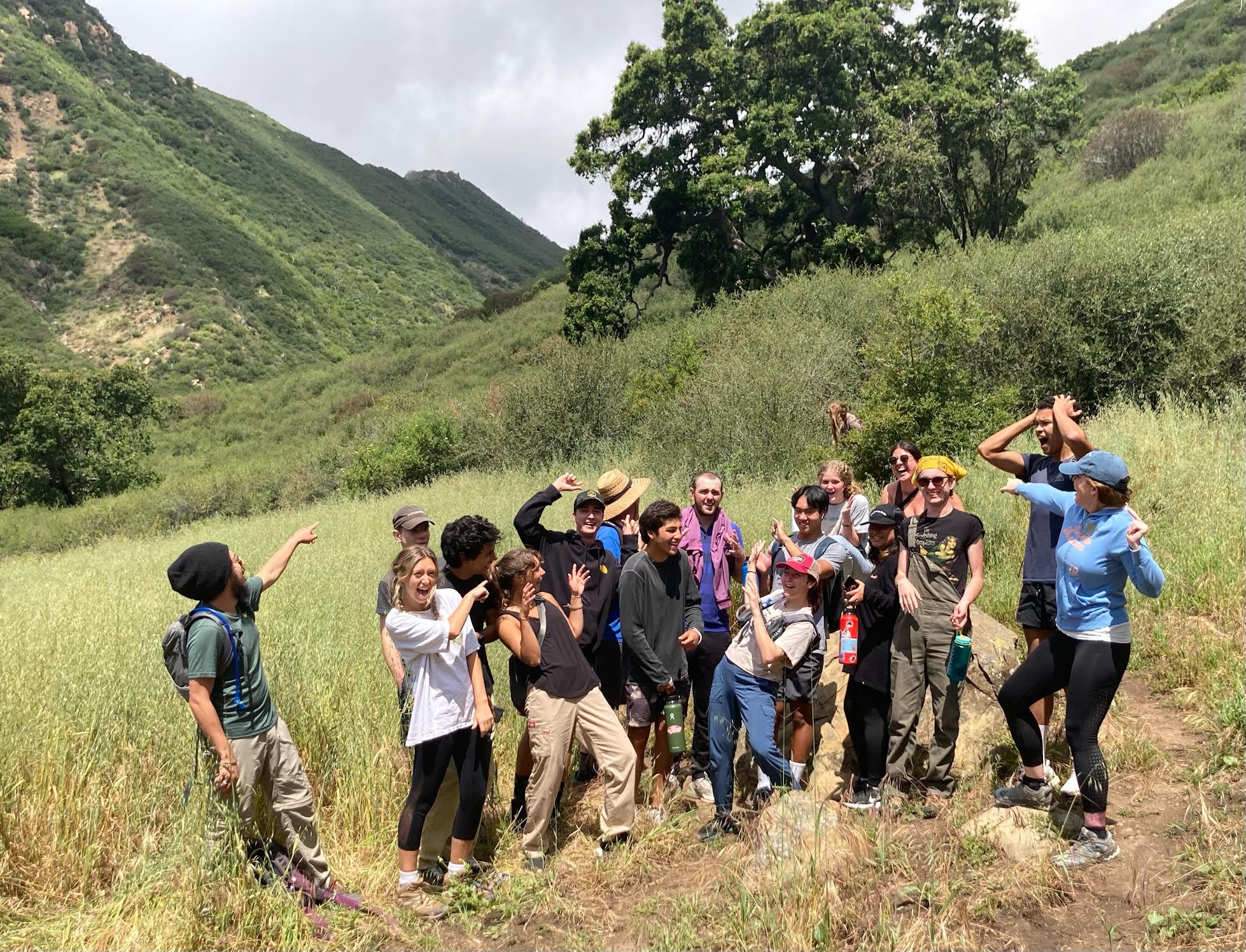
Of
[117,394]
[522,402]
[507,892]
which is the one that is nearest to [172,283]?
[117,394]

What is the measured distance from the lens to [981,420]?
9898mm

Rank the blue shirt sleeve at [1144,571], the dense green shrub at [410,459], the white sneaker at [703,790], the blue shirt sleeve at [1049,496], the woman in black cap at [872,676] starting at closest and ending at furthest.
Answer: the blue shirt sleeve at [1144,571] < the blue shirt sleeve at [1049,496] < the woman in black cap at [872,676] < the white sneaker at [703,790] < the dense green shrub at [410,459]

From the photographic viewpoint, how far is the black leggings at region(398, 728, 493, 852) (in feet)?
12.2

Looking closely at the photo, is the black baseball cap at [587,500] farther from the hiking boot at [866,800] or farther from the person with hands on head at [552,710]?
the hiking boot at [866,800]

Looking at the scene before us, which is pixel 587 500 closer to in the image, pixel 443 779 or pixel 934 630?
pixel 443 779

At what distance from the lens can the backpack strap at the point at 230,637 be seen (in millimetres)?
3322

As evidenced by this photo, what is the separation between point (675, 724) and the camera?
4.39 m

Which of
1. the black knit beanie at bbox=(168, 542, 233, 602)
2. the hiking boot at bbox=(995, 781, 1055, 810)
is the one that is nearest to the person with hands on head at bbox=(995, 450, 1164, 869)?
the hiking boot at bbox=(995, 781, 1055, 810)

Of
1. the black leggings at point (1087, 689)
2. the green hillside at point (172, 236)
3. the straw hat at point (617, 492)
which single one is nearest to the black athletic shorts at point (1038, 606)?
the black leggings at point (1087, 689)

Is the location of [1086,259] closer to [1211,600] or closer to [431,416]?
[1211,600]

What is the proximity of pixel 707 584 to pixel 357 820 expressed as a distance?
2510 millimetres

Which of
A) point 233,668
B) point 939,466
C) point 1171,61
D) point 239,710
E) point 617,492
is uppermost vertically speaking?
point 1171,61

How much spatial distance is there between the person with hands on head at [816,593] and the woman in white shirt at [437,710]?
1.60 metres

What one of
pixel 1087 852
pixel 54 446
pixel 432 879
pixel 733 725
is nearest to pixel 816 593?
pixel 733 725
